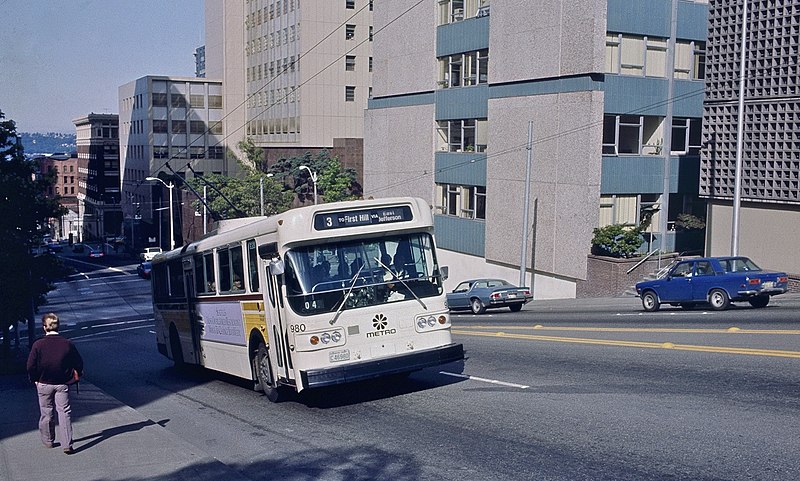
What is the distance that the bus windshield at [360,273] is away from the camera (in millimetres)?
12562

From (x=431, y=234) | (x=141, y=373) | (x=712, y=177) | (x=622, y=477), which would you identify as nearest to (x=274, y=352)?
(x=431, y=234)

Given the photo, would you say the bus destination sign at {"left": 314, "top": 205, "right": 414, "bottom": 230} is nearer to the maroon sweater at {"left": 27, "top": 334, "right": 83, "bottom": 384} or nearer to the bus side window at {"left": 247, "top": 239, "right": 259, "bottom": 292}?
the bus side window at {"left": 247, "top": 239, "right": 259, "bottom": 292}

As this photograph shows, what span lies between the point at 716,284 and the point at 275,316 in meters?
15.1

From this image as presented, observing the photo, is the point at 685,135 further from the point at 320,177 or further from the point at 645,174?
the point at 320,177

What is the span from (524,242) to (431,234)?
2593cm

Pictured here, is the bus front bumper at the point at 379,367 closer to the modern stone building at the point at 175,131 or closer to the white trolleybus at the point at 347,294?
the white trolleybus at the point at 347,294

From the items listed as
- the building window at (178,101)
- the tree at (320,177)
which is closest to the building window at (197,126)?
the building window at (178,101)

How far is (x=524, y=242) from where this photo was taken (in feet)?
127

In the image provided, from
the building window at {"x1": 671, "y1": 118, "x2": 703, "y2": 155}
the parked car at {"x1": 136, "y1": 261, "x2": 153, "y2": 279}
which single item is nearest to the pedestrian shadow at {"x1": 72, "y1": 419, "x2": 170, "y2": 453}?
the building window at {"x1": 671, "y1": 118, "x2": 703, "y2": 155}

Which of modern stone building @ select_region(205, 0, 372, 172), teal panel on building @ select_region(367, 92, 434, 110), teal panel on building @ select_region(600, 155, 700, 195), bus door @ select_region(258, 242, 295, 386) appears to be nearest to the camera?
bus door @ select_region(258, 242, 295, 386)

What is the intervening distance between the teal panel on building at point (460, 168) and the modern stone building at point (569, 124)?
0.11 metres

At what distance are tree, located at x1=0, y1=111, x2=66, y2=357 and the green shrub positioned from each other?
21247 millimetres

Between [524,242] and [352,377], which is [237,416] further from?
[524,242]

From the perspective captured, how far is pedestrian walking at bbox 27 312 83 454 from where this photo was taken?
33.2 feet
